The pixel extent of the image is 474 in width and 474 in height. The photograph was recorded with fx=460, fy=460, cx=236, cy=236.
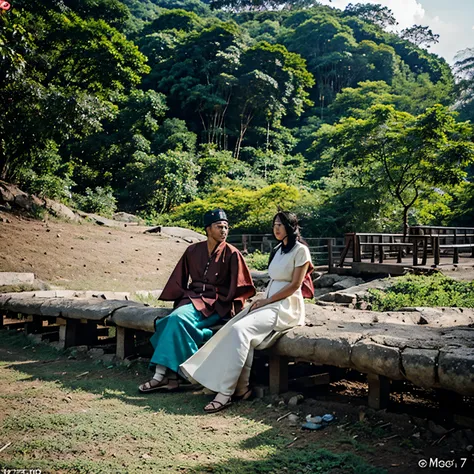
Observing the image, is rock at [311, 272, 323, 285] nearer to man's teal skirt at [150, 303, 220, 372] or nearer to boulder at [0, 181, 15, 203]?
man's teal skirt at [150, 303, 220, 372]

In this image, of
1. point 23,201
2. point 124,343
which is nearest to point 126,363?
point 124,343

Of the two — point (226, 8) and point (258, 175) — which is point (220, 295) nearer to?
point (258, 175)

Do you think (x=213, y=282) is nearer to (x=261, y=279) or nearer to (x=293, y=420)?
(x=293, y=420)

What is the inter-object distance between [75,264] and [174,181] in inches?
454

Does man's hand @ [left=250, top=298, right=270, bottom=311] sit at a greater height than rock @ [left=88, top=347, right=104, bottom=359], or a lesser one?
greater

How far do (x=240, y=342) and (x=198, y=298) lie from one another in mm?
886

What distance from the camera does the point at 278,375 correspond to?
3.89 meters

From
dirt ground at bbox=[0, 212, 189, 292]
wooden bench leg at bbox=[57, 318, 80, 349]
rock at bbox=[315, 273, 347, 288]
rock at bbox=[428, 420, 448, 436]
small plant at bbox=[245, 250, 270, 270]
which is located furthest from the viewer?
small plant at bbox=[245, 250, 270, 270]

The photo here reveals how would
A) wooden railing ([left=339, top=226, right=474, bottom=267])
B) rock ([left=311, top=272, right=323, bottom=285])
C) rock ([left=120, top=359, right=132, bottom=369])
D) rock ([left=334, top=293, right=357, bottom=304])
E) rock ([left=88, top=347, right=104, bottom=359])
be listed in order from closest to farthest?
rock ([left=120, top=359, right=132, bottom=369]) < rock ([left=88, top=347, right=104, bottom=359]) < rock ([left=334, top=293, right=357, bottom=304]) < wooden railing ([left=339, top=226, right=474, bottom=267]) < rock ([left=311, top=272, right=323, bottom=285])

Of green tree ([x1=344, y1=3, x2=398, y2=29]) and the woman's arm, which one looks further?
green tree ([x1=344, y1=3, x2=398, y2=29])

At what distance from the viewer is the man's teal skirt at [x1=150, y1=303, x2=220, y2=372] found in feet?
13.5

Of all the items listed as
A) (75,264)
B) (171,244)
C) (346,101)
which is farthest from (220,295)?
(346,101)

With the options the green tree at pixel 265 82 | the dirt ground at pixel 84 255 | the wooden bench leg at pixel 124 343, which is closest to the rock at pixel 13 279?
the dirt ground at pixel 84 255

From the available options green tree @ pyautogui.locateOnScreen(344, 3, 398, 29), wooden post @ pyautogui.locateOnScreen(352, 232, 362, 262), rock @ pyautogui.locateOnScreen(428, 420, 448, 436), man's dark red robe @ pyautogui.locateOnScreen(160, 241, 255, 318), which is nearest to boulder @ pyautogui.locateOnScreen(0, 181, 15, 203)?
wooden post @ pyautogui.locateOnScreen(352, 232, 362, 262)
